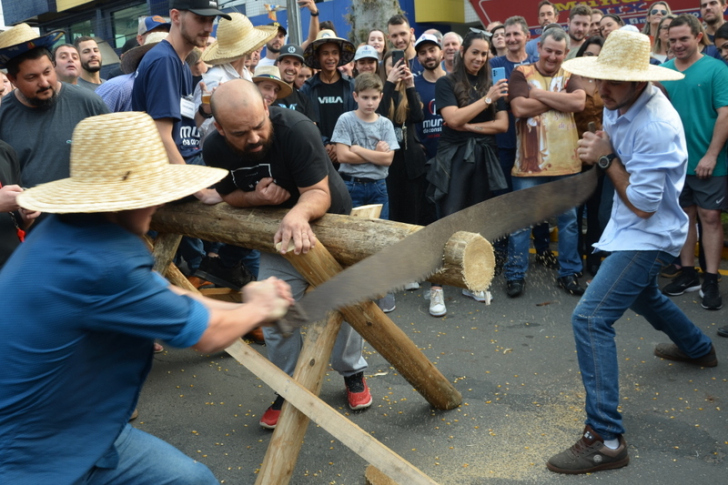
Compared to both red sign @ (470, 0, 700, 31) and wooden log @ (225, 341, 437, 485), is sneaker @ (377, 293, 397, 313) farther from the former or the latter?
red sign @ (470, 0, 700, 31)

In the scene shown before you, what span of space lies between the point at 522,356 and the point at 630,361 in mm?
748

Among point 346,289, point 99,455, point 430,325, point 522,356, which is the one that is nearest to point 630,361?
point 522,356

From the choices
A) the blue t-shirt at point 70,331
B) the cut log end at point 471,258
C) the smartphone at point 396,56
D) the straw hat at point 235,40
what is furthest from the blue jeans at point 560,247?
the blue t-shirt at point 70,331

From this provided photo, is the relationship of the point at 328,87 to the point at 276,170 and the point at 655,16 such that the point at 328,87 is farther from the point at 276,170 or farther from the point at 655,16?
the point at 655,16

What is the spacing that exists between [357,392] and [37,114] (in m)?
2.67

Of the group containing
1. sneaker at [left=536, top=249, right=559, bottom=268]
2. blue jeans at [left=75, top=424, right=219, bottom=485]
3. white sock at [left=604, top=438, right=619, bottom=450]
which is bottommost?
sneaker at [left=536, top=249, right=559, bottom=268]

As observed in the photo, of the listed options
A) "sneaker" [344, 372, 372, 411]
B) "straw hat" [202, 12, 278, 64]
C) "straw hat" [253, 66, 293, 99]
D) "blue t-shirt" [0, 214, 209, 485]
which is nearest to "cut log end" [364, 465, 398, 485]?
"sneaker" [344, 372, 372, 411]

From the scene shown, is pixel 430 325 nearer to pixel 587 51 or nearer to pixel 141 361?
pixel 587 51

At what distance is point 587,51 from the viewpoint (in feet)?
22.2

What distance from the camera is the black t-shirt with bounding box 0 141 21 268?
12.3ft

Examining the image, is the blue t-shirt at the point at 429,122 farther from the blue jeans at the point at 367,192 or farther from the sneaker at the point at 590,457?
the sneaker at the point at 590,457

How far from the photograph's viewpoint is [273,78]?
5797mm

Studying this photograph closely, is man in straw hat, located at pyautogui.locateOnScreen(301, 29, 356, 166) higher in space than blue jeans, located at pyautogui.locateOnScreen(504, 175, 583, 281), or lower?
higher

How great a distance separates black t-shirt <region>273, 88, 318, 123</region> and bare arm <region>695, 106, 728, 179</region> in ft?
11.7
